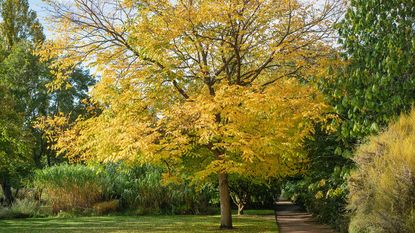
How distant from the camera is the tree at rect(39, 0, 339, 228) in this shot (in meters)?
12.2

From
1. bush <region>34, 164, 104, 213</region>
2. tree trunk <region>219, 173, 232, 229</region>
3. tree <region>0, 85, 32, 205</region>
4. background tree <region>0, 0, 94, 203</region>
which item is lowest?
tree trunk <region>219, 173, 232, 229</region>

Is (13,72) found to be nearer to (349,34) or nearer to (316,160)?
(316,160)

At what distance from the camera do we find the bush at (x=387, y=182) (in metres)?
6.20

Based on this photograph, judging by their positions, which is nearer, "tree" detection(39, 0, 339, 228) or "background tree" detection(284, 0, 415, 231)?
"background tree" detection(284, 0, 415, 231)

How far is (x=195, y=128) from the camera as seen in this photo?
12.1m

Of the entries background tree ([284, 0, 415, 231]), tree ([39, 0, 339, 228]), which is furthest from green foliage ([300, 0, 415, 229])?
tree ([39, 0, 339, 228])

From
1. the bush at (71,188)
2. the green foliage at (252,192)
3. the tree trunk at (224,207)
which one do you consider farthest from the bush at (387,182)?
the bush at (71,188)

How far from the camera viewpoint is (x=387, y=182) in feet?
21.3

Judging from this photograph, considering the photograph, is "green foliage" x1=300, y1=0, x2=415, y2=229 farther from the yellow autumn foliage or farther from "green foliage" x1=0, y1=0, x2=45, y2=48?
"green foliage" x1=0, y1=0, x2=45, y2=48

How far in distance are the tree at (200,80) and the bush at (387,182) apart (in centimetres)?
386

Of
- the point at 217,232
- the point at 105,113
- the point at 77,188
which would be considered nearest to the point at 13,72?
the point at 77,188

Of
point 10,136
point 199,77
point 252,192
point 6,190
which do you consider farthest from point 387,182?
point 6,190

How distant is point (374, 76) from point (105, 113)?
908 cm

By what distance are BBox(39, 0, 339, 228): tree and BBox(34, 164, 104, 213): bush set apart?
7750 millimetres
